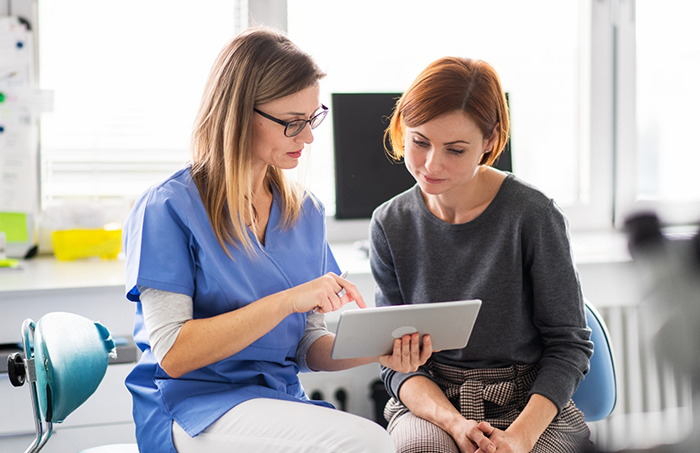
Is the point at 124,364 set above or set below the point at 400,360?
below

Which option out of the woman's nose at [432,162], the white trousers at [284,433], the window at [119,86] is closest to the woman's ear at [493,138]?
the woman's nose at [432,162]

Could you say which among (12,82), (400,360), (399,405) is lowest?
(399,405)

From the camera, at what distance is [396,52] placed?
7.02ft

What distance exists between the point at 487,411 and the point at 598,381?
27cm

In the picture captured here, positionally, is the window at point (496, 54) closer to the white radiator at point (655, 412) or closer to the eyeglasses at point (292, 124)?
the eyeglasses at point (292, 124)

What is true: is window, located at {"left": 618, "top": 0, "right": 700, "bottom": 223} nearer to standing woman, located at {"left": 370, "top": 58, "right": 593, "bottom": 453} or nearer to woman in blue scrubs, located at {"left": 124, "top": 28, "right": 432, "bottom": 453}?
standing woman, located at {"left": 370, "top": 58, "right": 593, "bottom": 453}

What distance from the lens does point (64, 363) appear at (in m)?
0.97

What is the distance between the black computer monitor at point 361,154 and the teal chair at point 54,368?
0.90 m

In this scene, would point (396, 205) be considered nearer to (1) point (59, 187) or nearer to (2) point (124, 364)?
(2) point (124, 364)

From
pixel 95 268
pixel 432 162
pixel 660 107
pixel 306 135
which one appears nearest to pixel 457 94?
pixel 432 162

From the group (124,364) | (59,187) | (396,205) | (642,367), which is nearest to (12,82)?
(59,187)

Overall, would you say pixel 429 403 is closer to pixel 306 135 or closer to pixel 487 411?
pixel 487 411

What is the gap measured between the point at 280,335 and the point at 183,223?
0.28 meters

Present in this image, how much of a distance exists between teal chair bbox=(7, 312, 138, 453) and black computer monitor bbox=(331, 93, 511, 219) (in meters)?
0.90
